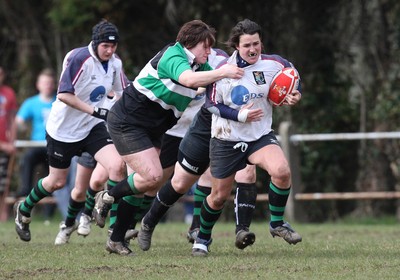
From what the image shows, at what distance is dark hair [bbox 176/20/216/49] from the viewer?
8656mm

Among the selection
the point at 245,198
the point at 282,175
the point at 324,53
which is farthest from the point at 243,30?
the point at 324,53

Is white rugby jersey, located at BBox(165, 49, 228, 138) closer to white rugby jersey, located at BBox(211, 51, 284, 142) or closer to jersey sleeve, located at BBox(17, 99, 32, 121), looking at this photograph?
white rugby jersey, located at BBox(211, 51, 284, 142)

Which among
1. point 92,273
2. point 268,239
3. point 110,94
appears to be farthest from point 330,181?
point 92,273

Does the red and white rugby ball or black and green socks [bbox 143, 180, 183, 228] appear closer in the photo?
the red and white rugby ball

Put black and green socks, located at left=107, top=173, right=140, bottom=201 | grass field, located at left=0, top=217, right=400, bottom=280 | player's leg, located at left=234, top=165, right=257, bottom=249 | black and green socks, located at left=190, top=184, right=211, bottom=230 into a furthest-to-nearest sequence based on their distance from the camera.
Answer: black and green socks, located at left=190, top=184, right=211, bottom=230, player's leg, located at left=234, top=165, right=257, bottom=249, black and green socks, located at left=107, top=173, right=140, bottom=201, grass field, located at left=0, top=217, right=400, bottom=280

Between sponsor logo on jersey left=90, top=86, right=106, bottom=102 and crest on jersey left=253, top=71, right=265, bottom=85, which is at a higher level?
crest on jersey left=253, top=71, right=265, bottom=85

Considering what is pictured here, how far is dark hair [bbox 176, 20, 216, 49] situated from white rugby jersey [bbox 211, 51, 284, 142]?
284mm

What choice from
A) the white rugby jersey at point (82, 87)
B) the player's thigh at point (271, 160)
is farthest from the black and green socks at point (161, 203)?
the white rugby jersey at point (82, 87)

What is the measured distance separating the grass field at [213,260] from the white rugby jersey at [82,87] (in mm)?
1100

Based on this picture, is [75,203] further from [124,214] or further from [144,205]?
[124,214]

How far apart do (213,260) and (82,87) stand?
2.42 m

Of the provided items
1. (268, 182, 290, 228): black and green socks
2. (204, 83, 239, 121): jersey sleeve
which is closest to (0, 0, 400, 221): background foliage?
(268, 182, 290, 228): black and green socks

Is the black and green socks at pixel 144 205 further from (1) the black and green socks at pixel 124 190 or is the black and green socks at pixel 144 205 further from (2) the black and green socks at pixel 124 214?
(1) the black and green socks at pixel 124 190

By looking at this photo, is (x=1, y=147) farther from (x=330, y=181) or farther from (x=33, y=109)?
(x=330, y=181)
